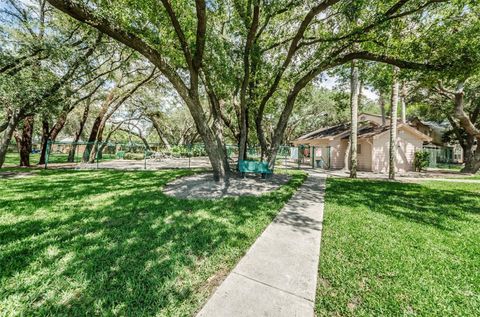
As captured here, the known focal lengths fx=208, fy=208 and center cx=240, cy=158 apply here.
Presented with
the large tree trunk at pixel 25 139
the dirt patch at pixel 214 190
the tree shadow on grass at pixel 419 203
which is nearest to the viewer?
the tree shadow on grass at pixel 419 203

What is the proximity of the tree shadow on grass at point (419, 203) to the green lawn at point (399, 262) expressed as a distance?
46mm

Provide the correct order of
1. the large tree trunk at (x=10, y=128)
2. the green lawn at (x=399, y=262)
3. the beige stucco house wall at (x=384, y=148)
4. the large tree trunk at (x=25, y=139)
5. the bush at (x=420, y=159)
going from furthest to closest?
the bush at (x=420, y=159) < the beige stucco house wall at (x=384, y=148) < the large tree trunk at (x=25, y=139) < the large tree trunk at (x=10, y=128) < the green lawn at (x=399, y=262)

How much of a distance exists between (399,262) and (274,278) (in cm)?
191

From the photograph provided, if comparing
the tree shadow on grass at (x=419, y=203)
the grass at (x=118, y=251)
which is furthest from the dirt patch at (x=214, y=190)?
the tree shadow on grass at (x=419, y=203)

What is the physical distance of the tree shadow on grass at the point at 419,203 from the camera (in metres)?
4.96

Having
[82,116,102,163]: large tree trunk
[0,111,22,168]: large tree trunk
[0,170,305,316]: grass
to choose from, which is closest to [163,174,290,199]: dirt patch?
[0,170,305,316]: grass

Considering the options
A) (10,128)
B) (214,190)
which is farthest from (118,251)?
(10,128)

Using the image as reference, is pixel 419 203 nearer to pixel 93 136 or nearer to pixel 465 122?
pixel 465 122

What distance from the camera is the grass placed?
2.11m

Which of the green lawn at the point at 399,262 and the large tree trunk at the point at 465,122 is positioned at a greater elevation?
the large tree trunk at the point at 465,122

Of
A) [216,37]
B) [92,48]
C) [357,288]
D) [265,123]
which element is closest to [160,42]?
[216,37]

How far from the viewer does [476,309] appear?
216cm

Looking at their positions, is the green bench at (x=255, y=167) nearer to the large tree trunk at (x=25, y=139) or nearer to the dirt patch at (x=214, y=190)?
the dirt patch at (x=214, y=190)

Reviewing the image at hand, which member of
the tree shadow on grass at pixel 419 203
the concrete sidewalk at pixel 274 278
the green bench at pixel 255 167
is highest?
the green bench at pixel 255 167
